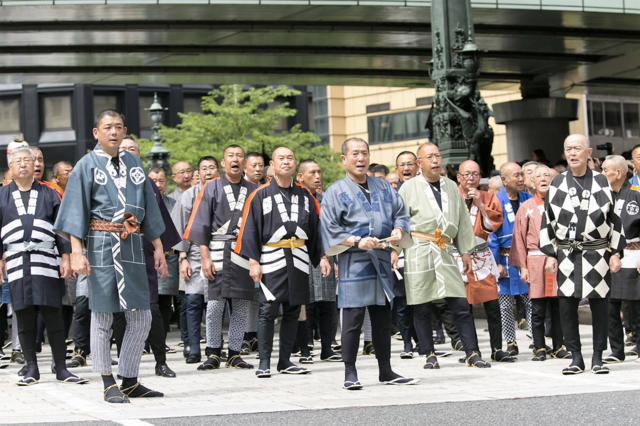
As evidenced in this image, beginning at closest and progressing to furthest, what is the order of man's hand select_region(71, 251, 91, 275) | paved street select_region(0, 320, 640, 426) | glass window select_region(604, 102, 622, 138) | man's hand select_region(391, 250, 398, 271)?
1. paved street select_region(0, 320, 640, 426)
2. man's hand select_region(71, 251, 91, 275)
3. man's hand select_region(391, 250, 398, 271)
4. glass window select_region(604, 102, 622, 138)

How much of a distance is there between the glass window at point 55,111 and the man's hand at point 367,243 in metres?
44.8

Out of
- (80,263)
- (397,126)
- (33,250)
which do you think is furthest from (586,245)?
(397,126)

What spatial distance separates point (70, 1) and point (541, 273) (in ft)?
37.7

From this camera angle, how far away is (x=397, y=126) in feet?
195

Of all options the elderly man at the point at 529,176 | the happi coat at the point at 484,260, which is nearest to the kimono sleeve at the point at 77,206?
the happi coat at the point at 484,260

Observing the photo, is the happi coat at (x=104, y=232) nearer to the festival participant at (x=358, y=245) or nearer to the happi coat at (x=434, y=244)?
the festival participant at (x=358, y=245)

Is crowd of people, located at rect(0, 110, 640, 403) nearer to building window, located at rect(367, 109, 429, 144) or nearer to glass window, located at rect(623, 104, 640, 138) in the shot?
glass window, located at rect(623, 104, 640, 138)

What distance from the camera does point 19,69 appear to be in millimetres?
24281

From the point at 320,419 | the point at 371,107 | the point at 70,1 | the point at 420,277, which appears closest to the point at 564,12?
the point at 70,1

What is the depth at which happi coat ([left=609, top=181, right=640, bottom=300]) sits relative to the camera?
29.9ft

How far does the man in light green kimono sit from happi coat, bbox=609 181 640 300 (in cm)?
150

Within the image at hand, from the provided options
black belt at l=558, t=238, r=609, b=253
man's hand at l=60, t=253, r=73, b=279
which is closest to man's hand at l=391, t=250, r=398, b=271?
black belt at l=558, t=238, r=609, b=253

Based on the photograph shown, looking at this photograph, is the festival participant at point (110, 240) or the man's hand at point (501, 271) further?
the man's hand at point (501, 271)

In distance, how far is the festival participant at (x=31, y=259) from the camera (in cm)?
831
